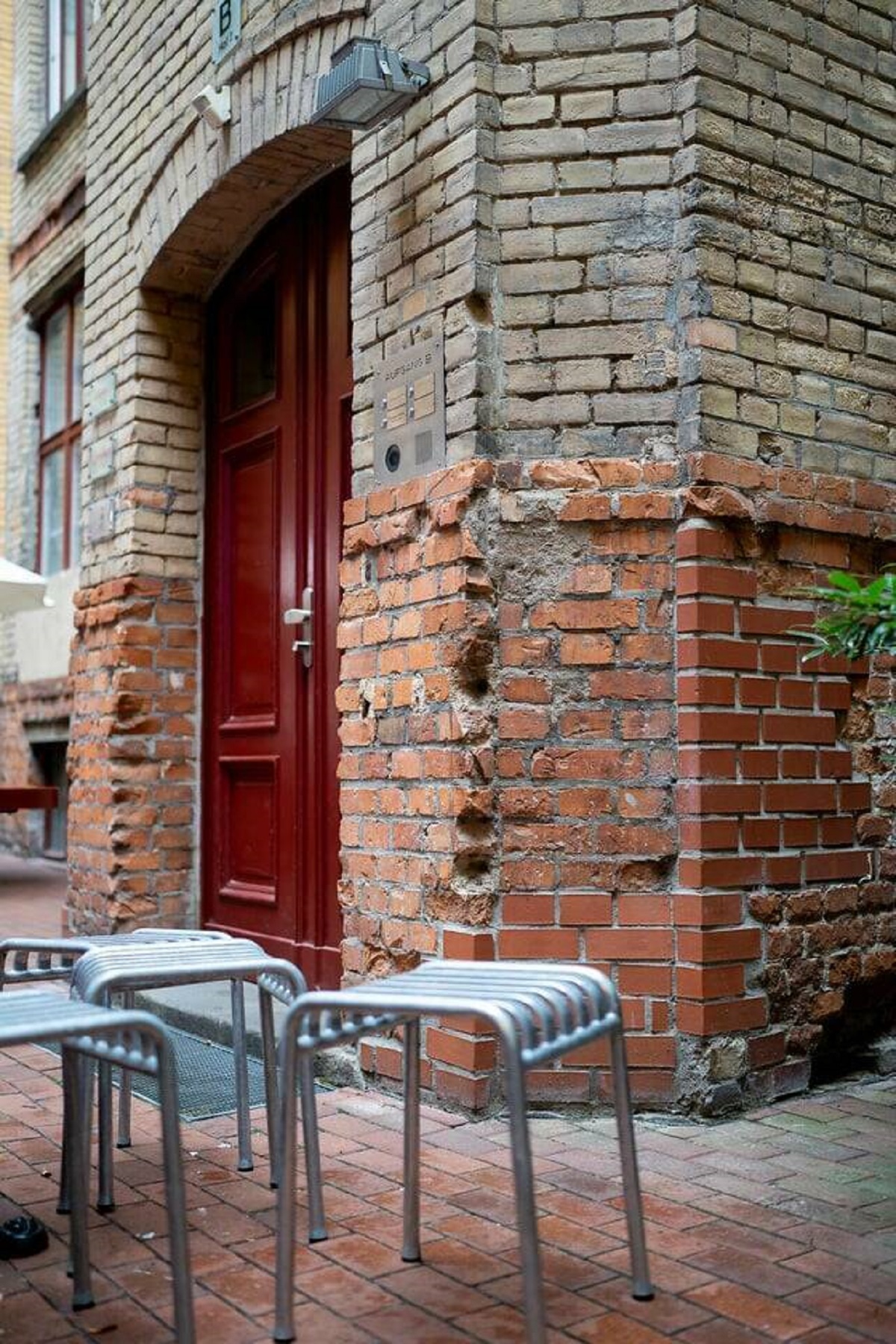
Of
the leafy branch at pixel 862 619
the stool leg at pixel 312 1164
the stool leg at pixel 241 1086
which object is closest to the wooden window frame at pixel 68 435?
the stool leg at pixel 241 1086

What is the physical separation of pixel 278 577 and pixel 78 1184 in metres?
3.12

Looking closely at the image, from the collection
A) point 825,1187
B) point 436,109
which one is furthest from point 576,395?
point 825,1187

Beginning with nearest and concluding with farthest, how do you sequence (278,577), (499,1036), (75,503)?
(499,1036) → (278,577) → (75,503)

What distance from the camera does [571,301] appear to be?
3.74 m

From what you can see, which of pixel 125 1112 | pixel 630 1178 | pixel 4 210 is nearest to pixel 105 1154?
pixel 125 1112

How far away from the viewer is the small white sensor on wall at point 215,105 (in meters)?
4.90

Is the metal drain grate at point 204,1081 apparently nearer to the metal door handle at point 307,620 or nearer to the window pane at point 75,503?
the metal door handle at point 307,620

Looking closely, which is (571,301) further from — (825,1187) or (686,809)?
(825,1187)

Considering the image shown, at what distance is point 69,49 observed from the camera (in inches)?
358

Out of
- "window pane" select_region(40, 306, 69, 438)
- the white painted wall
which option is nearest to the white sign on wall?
the white painted wall

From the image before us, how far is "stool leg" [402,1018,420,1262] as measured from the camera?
2658 millimetres

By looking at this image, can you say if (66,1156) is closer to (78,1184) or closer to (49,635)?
(78,1184)

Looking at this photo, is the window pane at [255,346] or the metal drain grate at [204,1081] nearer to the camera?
the metal drain grate at [204,1081]

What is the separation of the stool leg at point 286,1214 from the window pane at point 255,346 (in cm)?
352
